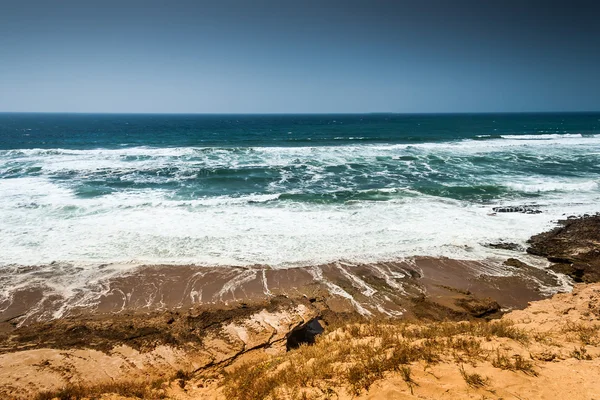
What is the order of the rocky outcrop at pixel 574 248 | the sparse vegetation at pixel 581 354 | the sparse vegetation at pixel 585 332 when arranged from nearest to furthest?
the sparse vegetation at pixel 581 354
the sparse vegetation at pixel 585 332
the rocky outcrop at pixel 574 248

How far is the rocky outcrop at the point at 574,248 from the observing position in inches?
459

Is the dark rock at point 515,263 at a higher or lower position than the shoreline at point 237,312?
higher

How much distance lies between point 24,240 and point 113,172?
15.2m

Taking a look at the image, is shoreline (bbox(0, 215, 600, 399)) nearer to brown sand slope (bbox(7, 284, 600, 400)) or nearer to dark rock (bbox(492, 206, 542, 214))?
brown sand slope (bbox(7, 284, 600, 400))

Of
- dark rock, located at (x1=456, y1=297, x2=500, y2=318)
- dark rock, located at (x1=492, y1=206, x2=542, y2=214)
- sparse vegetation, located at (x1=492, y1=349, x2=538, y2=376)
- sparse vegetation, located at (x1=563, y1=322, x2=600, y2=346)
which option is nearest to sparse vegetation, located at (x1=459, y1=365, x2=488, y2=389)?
sparse vegetation, located at (x1=492, y1=349, x2=538, y2=376)

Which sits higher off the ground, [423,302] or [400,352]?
[400,352]

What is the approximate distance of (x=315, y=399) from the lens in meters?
4.59

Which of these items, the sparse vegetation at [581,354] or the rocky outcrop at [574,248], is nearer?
the sparse vegetation at [581,354]

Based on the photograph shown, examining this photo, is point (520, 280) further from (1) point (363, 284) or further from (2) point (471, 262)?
(1) point (363, 284)

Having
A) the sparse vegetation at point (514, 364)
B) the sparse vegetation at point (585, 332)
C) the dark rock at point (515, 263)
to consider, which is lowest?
the dark rock at point (515, 263)

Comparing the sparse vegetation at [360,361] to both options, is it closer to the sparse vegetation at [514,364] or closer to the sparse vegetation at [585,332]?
the sparse vegetation at [514,364]

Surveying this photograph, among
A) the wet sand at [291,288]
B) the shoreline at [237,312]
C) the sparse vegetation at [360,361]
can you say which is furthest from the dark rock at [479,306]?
the sparse vegetation at [360,361]

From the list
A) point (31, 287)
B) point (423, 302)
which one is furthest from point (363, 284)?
point (31, 287)

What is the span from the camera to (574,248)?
13180 millimetres
